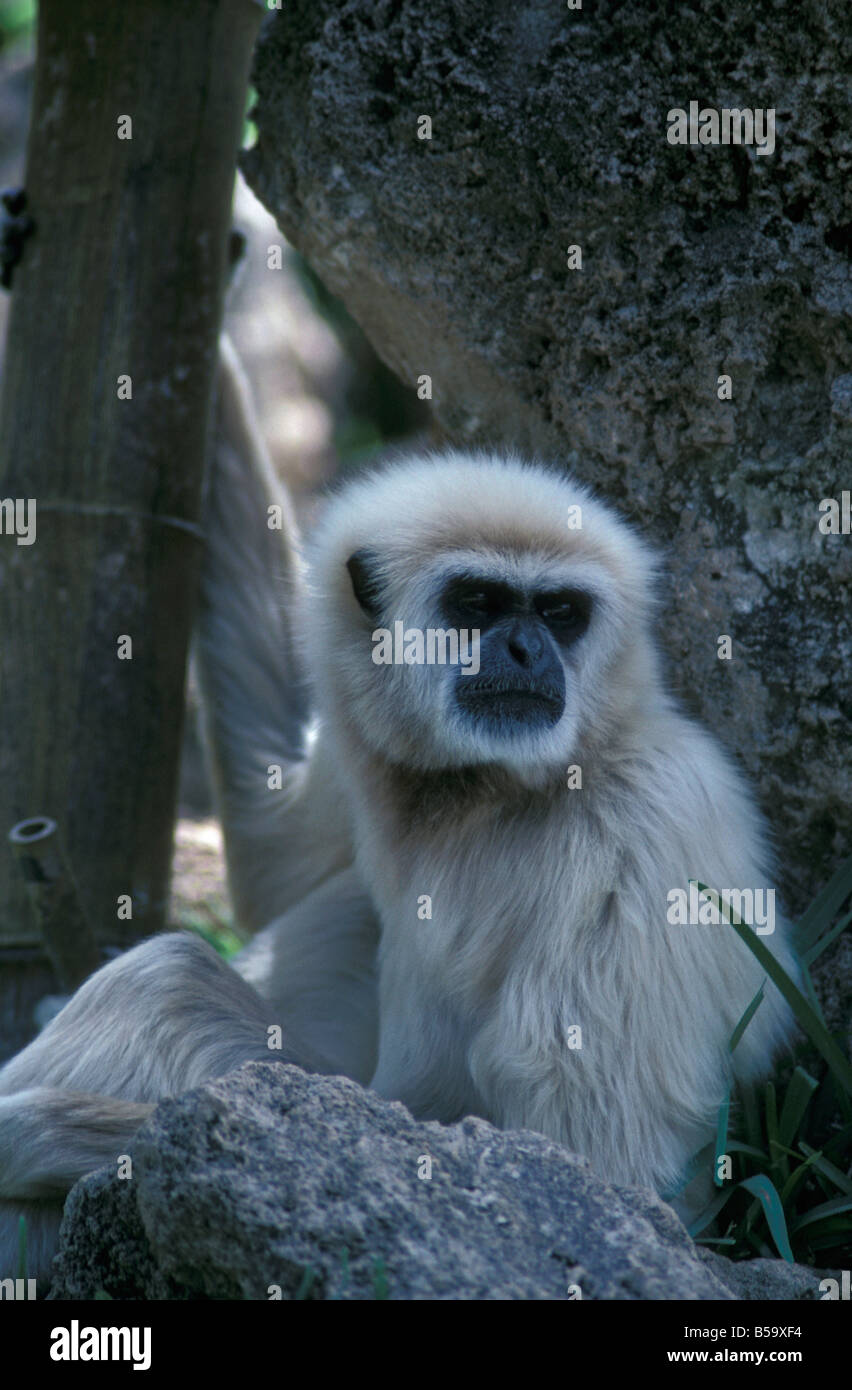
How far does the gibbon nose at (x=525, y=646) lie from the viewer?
4.02 meters

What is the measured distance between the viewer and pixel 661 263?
4457 mm

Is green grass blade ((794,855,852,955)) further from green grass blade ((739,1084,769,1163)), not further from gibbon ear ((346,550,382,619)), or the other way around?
gibbon ear ((346,550,382,619))

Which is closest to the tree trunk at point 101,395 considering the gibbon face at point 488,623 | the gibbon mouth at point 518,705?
the gibbon face at point 488,623

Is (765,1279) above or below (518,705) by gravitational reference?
below

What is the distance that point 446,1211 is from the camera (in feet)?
9.55

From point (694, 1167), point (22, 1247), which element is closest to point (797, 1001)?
point (694, 1167)

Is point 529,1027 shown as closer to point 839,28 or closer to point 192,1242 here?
point 192,1242

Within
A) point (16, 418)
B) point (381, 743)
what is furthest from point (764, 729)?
point (16, 418)

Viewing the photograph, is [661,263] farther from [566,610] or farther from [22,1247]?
[22,1247]

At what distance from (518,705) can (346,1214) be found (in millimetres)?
1655

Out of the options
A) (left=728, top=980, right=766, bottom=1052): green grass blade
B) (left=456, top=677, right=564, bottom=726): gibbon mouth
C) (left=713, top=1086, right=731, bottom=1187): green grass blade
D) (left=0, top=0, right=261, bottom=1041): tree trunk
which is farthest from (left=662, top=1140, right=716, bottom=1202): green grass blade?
(left=0, top=0, right=261, bottom=1041): tree trunk

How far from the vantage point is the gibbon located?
12.4ft

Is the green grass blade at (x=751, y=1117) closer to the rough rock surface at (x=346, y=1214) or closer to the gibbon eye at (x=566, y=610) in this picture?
the rough rock surface at (x=346, y=1214)
